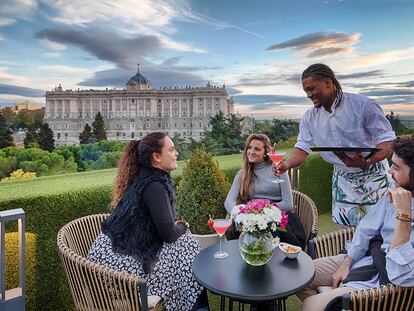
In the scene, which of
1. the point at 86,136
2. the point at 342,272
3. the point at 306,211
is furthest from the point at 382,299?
the point at 86,136

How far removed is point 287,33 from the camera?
32.0 ft

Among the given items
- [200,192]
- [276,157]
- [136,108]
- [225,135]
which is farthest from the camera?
[136,108]

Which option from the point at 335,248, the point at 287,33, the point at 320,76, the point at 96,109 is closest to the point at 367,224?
the point at 335,248

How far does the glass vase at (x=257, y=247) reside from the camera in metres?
1.87

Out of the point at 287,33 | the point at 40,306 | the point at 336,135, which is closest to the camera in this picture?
the point at 336,135

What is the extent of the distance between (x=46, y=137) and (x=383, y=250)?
12800 mm

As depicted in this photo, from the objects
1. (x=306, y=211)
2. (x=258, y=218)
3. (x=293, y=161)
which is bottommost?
(x=306, y=211)

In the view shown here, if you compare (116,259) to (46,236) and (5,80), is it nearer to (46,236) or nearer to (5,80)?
(46,236)

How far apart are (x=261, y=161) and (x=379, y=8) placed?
5.95 m

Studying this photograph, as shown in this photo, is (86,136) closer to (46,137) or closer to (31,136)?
(46,137)

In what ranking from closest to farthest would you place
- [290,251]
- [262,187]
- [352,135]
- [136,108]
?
[290,251] → [352,135] → [262,187] → [136,108]

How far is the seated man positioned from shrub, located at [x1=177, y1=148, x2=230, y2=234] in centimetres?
151

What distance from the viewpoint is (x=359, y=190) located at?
2.43 metres

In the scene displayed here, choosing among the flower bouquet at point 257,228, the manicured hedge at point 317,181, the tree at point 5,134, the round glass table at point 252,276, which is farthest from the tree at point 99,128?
the flower bouquet at point 257,228
